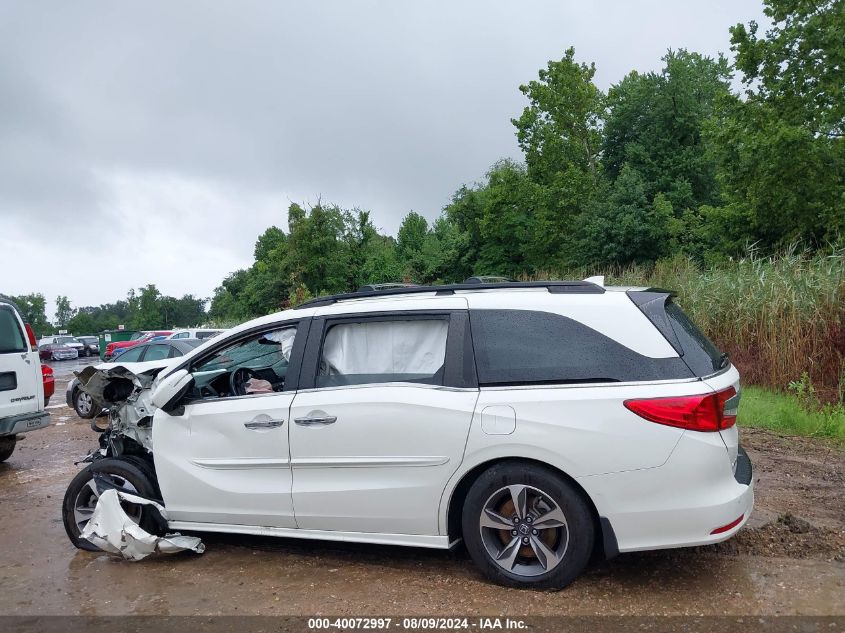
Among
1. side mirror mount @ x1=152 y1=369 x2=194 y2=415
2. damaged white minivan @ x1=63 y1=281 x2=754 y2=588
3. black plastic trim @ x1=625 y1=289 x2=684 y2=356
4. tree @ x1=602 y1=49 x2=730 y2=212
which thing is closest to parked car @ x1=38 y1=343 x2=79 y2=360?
tree @ x1=602 y1=49 x2=730 y2=212

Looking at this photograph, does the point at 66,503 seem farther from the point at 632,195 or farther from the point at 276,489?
the point at 632,195

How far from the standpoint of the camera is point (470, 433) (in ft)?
13.8

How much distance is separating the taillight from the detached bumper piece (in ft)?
1.23

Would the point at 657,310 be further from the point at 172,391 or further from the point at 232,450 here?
the point at 172,391

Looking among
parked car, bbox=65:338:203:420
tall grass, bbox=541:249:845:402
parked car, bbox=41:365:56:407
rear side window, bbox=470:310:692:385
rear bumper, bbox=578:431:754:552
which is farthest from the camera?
parked car, bbox=65:338:203:420

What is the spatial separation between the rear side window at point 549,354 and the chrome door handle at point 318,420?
3.27ft

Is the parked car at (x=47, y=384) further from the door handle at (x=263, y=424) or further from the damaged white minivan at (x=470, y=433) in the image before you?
the door handle at (x=263, y=424)

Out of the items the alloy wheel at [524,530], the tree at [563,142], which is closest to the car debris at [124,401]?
the alloy wheel at [524,530]

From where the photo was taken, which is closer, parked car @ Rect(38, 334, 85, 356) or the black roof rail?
the black roof rail

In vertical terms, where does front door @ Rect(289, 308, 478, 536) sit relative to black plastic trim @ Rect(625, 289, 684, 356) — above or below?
below

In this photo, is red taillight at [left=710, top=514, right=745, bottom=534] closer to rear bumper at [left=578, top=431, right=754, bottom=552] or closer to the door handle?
rear bumper at [left=578, top=431, right=754, bottom=552]

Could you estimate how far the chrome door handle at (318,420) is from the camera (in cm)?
454

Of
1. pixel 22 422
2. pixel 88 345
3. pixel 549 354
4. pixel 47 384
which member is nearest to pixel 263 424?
pixel 549 354

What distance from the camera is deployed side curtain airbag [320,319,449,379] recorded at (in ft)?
15.1
